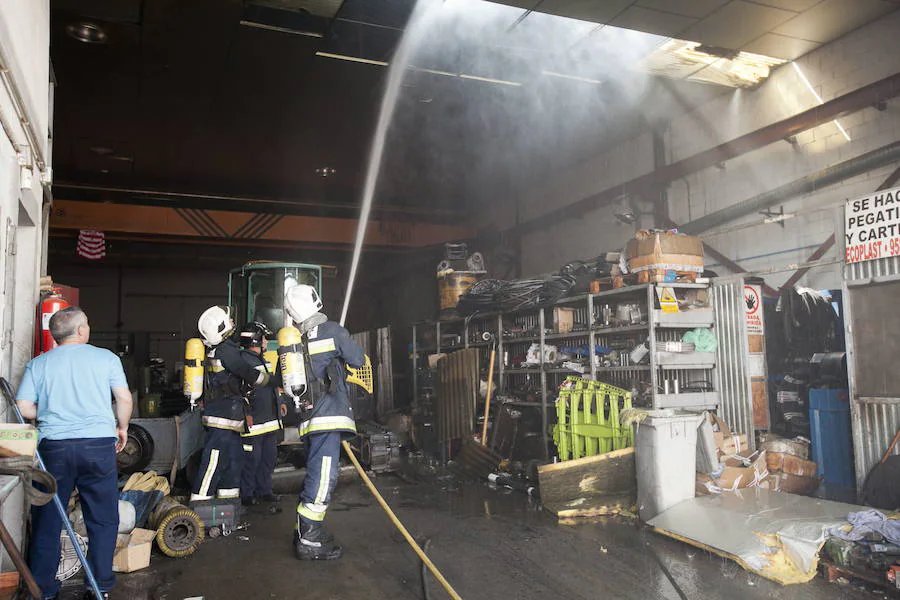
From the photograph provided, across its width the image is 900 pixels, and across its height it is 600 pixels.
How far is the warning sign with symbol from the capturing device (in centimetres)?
722

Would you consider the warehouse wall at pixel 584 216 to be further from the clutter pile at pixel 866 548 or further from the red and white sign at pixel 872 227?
the clutter pile at pixel 866 548

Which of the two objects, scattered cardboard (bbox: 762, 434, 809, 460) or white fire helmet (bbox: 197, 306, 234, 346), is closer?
white fire helmet (bbox: 197, 306, 234, 346)

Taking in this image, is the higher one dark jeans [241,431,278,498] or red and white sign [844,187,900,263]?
red and white sign [844,187,900,263]

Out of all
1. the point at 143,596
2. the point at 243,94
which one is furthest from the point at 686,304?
the point at 243,94

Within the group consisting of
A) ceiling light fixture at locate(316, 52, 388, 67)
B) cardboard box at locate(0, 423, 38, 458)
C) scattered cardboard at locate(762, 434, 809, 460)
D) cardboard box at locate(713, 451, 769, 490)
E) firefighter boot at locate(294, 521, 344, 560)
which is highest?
ceiling light fixture at locate(316, 52, 388, 67)

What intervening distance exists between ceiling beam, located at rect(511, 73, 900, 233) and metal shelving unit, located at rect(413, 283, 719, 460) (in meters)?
2.48

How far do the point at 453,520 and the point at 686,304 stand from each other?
12.3 ft

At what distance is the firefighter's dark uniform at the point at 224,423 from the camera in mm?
5977

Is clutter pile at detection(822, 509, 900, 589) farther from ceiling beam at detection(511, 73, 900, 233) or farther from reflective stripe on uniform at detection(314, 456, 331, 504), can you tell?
ceiling beam at detection(511, 73, 900, 233)

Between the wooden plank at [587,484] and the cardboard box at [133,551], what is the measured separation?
11.7ft

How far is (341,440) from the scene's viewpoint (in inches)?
209

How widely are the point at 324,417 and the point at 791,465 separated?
16.0 ft

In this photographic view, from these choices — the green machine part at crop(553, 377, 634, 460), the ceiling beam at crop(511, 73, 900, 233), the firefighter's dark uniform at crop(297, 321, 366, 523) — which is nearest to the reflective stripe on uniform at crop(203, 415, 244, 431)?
the firefighter's dark uniform at crop(297, 321, 366, 523)

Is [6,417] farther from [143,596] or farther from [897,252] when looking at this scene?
[897,252]
